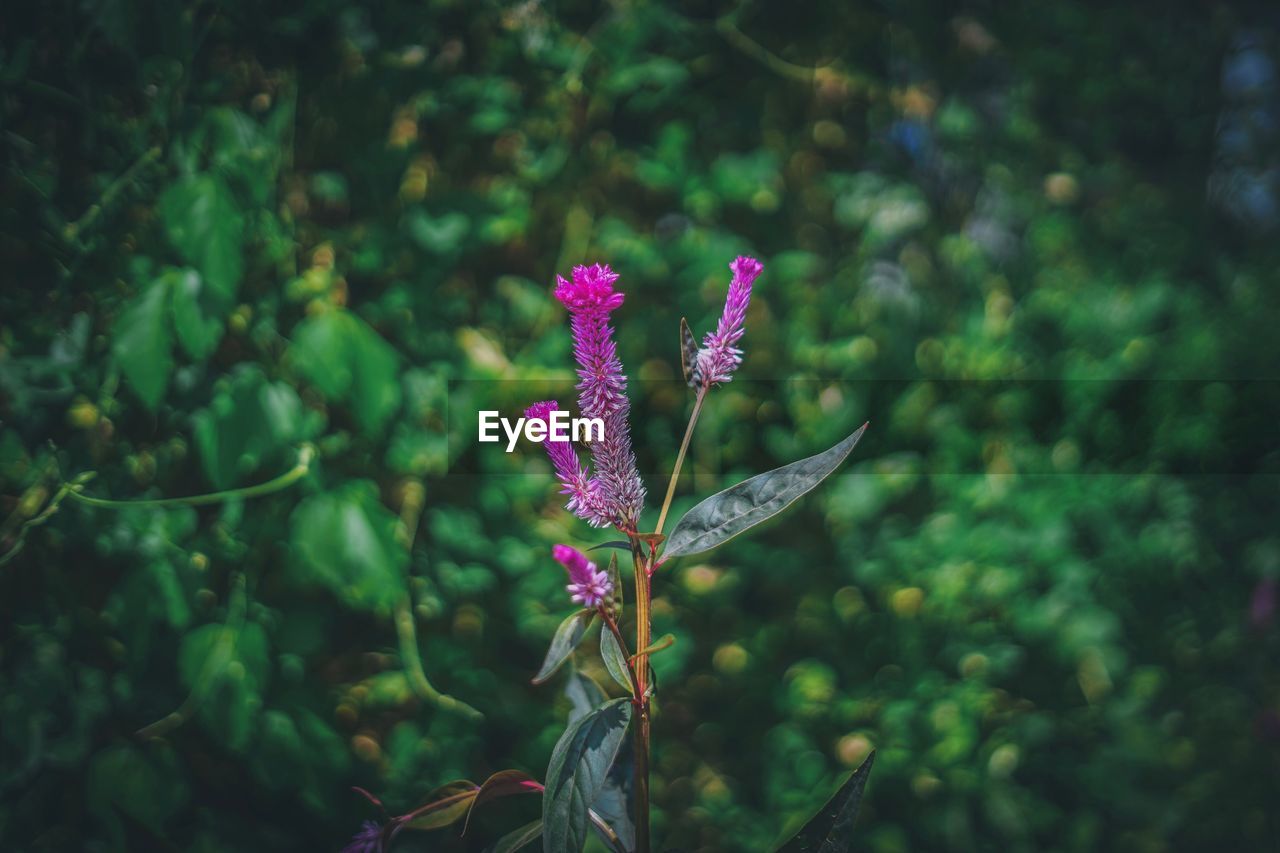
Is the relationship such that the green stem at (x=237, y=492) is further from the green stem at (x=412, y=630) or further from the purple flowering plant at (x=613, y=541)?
the purple flowering plant at (x=613, y=541)

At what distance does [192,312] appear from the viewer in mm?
949

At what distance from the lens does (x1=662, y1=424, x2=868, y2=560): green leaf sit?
0.57 metres

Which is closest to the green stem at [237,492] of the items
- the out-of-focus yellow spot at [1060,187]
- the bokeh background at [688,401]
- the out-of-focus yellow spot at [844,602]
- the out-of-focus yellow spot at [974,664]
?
the bokeh background at [688,401]

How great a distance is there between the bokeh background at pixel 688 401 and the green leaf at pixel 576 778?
47cm

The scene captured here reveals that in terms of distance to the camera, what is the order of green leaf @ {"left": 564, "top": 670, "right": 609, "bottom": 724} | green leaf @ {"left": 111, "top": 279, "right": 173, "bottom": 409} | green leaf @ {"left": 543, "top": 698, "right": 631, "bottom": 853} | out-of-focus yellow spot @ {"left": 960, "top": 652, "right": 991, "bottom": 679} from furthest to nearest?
out-of-focus yellow spot @ {"left": 960, "top": 652, "right": 991, "bottom": 679} < green leaf @ {"left": 111, "top": 279, "right": 173, "bottom": 409} < green leaf @ {"left": 564, "top": 670, "right": 609, "bottom": 724} < green leaf @ {"left": 543, "top": 698, "right": 631, "bottom": 853}

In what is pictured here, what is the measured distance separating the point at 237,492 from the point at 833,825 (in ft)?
2.44

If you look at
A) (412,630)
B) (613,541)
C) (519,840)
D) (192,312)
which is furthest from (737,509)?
(192,312)

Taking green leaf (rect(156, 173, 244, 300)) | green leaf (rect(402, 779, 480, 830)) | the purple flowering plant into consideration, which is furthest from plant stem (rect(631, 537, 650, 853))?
green leaf (rect(156, 173, 244, 300))

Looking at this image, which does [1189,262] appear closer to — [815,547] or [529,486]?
[815,547]

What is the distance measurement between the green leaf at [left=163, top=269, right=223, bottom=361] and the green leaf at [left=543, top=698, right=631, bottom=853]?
663mm

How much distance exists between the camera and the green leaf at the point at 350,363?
37.4 inches

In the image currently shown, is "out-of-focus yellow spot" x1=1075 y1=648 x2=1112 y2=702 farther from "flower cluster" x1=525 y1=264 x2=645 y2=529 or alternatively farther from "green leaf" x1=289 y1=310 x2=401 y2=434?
"green leaf" x1=289 y1=310 x2=401 y2=434

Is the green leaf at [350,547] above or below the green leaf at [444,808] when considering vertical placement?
above

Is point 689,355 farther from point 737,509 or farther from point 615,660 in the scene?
point 615,660
